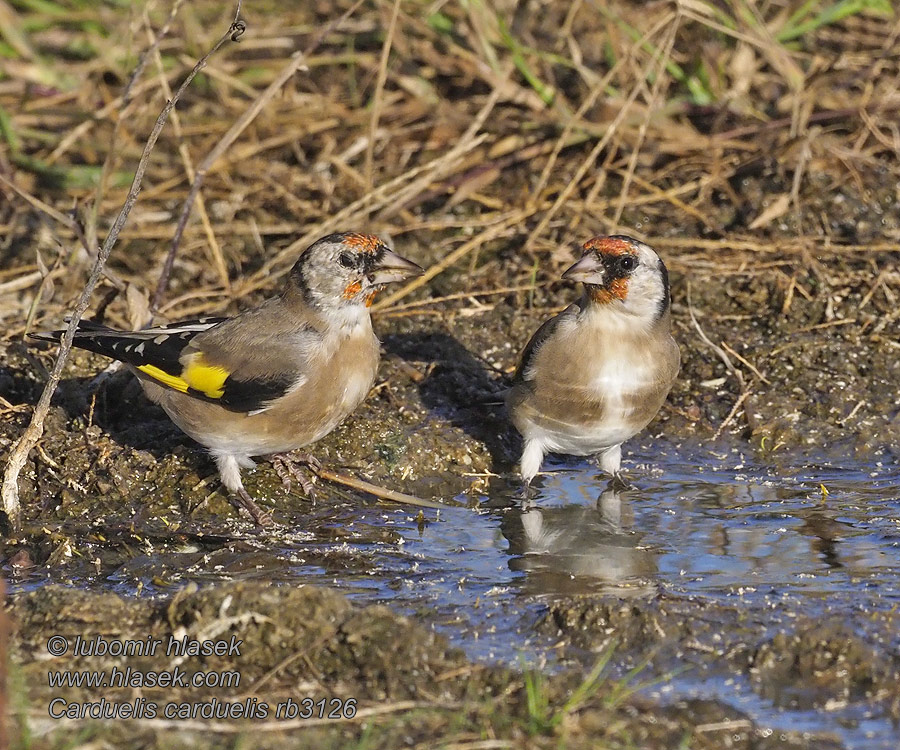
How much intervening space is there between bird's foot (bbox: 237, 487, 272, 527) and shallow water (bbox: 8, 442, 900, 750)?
0.14 meters

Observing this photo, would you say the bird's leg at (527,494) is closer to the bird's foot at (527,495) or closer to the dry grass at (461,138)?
the bird's foot at (527,495)

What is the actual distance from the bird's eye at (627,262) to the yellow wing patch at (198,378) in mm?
1688

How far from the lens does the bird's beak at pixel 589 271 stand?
16.8ft

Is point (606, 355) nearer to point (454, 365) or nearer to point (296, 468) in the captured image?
point (454, 365)

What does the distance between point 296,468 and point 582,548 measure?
1.36 meters

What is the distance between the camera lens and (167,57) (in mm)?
8141

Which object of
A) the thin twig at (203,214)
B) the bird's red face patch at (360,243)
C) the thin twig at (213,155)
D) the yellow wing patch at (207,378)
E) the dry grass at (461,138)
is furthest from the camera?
the dry grass at (461,138)

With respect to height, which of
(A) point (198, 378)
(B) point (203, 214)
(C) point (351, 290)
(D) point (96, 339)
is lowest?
(A) point (198, 378)

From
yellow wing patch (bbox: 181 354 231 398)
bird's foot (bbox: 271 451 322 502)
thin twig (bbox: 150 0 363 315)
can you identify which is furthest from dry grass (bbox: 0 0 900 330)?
bird's foot (bbox: 271 451 322 502)

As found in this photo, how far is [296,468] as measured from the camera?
5488mm

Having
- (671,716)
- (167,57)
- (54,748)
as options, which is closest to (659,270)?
(671,716)

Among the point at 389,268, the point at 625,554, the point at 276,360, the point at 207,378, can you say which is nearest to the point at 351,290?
the point at 389,268

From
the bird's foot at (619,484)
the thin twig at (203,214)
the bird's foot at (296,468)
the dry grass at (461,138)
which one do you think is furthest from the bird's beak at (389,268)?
the thin twig at (203,214)

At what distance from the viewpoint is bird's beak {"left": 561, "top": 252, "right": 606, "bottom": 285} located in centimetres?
512
